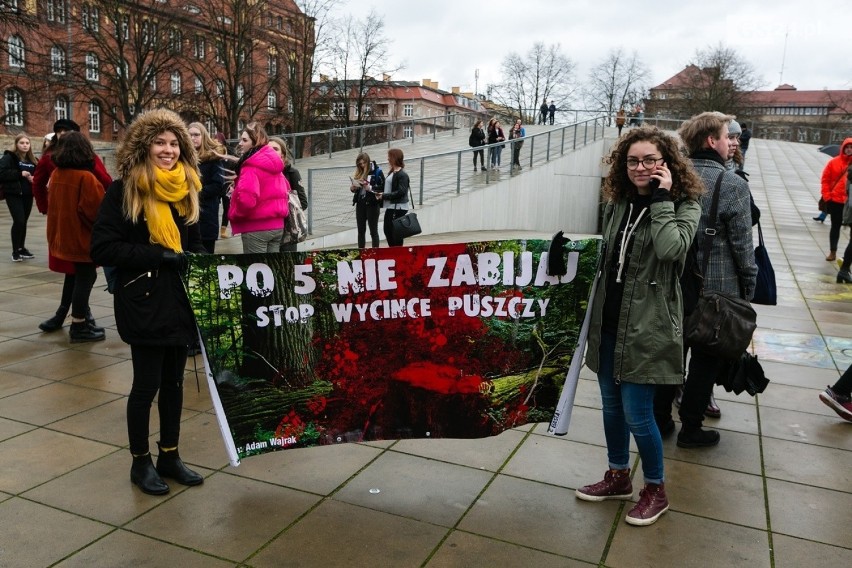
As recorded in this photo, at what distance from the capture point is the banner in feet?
11.4

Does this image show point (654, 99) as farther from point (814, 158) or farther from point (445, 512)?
point (445, 512)

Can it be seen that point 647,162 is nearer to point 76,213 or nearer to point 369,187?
point 76,213

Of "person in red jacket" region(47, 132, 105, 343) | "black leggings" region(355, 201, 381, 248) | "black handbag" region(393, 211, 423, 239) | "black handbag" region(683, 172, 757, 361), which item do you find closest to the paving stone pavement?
"black handbag" region(683, 172, 757, 361)

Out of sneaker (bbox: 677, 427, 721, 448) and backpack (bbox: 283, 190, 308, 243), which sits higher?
backpack (bbox: 283, 190, 308, 243)

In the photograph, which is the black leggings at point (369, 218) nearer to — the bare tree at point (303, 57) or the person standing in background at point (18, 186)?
the person standing in background at point (18, 186)

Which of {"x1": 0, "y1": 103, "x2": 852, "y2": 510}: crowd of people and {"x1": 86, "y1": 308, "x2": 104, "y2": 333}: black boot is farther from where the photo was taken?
{"x1": 86, "y1": 308, "x2": 104, "y2": 333}: black boot

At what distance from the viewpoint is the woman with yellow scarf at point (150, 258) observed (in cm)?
343

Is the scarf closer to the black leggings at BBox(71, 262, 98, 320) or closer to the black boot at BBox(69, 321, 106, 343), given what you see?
the black leggings at BBox(71, 262, 98, 320)

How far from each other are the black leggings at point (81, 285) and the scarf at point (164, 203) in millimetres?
3155

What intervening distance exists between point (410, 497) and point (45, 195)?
6.08m

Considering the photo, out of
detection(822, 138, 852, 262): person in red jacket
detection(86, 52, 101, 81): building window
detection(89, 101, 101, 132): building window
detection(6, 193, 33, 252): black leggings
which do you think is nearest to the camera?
detection(6, 193, 33, 252): black leggings

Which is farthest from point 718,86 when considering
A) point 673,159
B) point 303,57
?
point 673,159

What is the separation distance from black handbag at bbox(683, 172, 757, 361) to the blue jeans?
0.64 metres

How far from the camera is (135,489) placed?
3.65 meters
